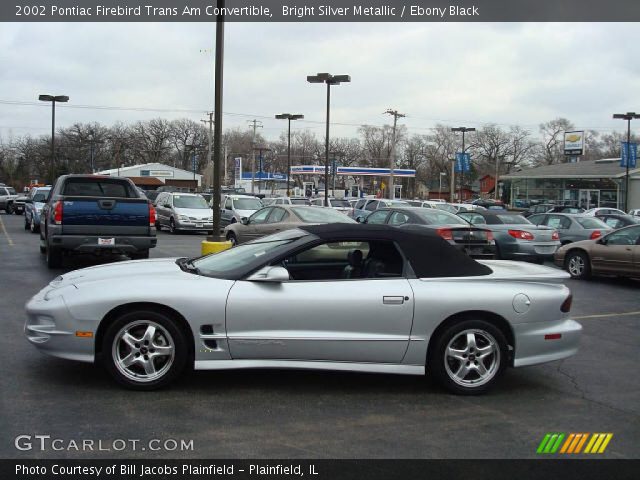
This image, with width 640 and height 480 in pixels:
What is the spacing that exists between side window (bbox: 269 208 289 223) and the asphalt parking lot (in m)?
9.85

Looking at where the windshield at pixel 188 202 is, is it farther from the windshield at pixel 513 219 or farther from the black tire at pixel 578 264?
the black tire at pixel 578 264

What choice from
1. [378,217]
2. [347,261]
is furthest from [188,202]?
[347,261]

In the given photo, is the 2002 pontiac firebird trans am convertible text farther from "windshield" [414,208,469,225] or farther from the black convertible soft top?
"windshield" [414,208,469,225]

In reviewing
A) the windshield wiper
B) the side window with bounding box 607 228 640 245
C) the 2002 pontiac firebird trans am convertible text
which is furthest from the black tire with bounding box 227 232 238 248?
the 2002 pontiac firebird trans am convertible text

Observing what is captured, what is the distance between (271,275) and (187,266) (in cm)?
114

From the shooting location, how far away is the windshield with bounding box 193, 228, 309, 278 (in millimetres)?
5598

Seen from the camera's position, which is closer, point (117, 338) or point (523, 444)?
point (523, 444)

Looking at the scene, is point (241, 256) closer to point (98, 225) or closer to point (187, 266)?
point (187, 266)

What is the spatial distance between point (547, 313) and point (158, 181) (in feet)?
287

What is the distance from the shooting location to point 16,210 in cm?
3984

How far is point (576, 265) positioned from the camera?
14125 millimetres

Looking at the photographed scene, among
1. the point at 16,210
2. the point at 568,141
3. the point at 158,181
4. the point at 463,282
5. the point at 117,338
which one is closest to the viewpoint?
the point at 117,338
